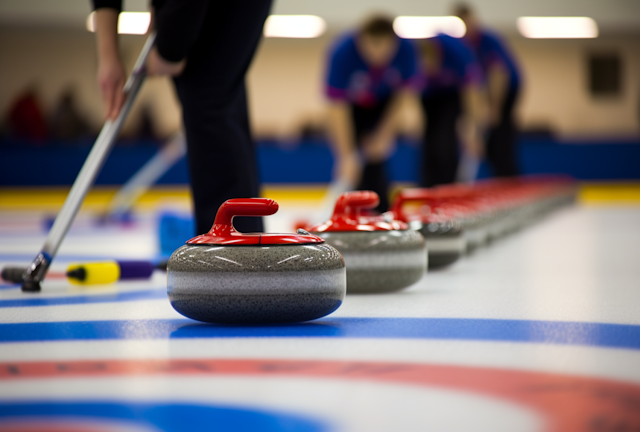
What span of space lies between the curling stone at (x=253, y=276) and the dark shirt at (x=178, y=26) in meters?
0.53

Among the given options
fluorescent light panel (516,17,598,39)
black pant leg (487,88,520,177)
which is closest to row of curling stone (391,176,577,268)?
black pant leg (487,88,520,177)

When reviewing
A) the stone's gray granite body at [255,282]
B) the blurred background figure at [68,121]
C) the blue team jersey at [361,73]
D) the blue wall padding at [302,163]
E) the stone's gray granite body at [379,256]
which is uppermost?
the blue team jersey at [361,73]

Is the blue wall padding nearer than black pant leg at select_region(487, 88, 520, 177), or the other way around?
black pant leg at select_region(487, 88, 520, 177)

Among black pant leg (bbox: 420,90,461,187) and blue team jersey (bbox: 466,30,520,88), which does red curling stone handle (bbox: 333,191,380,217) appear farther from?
blue team jersey (bbox: 466,30,520,88)

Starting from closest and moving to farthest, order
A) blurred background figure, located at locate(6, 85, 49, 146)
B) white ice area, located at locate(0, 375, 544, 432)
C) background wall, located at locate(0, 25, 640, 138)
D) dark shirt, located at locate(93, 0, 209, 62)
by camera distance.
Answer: white ice area, located at locate(0, 375, 544, 432) < dark shirt, located at locate(93, 0, 209, 62) < blurred background figure, located at locate(6, 85, 49, 146) < background wall, located at locate(0, 25, 640, 138)

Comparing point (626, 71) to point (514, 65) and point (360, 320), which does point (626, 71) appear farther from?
point (360, 320)

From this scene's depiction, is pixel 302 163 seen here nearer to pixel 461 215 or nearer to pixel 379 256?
pixel 461 215

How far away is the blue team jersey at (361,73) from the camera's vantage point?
12.5 feet

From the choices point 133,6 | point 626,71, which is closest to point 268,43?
point 133,6

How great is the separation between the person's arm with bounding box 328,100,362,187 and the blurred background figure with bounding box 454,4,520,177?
160 centimetres

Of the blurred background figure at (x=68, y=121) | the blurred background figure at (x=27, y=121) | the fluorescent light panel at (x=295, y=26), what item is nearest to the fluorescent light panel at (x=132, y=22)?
the blurred background figure at (x=68, y=121)

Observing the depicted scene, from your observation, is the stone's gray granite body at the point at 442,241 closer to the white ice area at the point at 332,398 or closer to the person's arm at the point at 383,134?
the white ice area at the point at 332,398

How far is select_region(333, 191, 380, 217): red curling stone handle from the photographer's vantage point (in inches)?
66.4

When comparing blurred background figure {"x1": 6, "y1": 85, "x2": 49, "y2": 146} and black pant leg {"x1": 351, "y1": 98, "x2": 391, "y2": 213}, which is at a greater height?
black pant leg {"x1": 351, "y1": 98, "x2": 391, "y2": 213}
